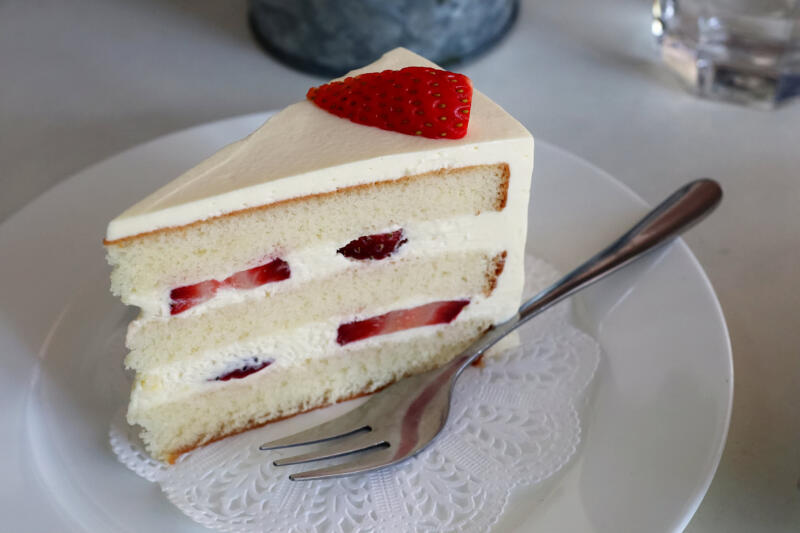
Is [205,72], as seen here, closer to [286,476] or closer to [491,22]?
[491,22]

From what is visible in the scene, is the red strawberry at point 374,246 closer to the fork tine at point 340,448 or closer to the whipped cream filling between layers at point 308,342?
the whipped cream filling between layers at point 308,342

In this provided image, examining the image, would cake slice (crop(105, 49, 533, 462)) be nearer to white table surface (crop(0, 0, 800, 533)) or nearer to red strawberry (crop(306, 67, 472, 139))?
red strawberry (crop(306, 67, 472, 139))

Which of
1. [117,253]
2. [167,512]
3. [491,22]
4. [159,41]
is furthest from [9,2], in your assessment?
[167,512]

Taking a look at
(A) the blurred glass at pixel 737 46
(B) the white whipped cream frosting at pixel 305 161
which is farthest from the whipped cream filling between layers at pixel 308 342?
(A) the blurred glass at pixel 737 46

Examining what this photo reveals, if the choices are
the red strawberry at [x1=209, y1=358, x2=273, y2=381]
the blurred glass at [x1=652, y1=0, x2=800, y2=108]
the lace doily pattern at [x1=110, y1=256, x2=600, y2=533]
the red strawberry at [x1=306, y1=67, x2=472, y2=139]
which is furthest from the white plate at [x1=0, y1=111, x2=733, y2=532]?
the blurred glass at [x1=652, y1=0, x2=800, y2=108]

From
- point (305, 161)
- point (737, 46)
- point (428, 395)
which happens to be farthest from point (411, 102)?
point (737, 46)

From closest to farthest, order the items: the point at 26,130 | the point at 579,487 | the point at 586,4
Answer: the point at 579,487 → the point at 26,130 → the point at 586,4

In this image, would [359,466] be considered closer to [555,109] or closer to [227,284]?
[227,284]
